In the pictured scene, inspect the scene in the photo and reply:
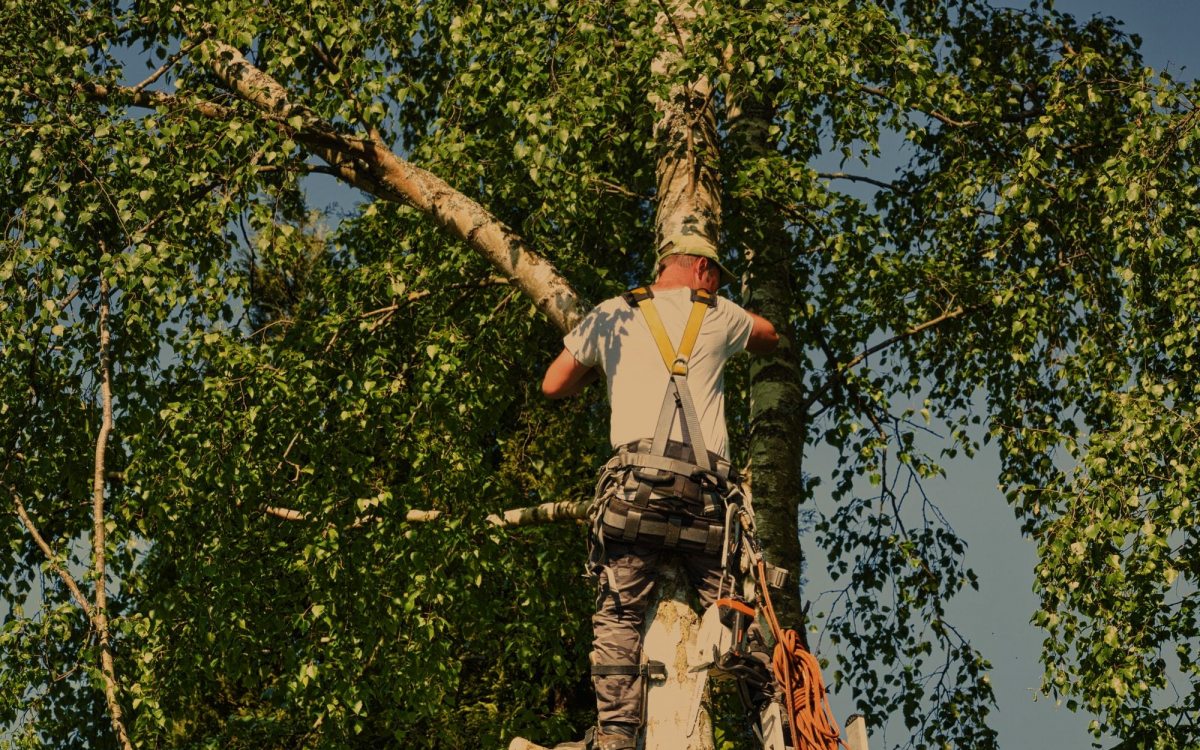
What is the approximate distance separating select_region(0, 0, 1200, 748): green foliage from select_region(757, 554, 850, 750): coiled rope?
2.12 meters

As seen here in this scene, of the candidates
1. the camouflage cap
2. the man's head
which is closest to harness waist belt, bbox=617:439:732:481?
the man's head

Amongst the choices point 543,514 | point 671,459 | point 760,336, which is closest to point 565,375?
point 671,459

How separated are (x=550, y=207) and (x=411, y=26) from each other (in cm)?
→ 140

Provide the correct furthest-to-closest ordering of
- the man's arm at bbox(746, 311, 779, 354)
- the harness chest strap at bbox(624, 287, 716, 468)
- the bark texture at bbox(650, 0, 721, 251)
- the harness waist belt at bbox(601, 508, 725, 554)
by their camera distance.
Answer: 1. the bark texture at bbox(650, 0, 721, 251)
2. the man's arm at bbox(746, 311, 779, 354)
3. the harness chest strap at bbox(624, 287, 716, 468)
4. the harness waist belt at bbox(601, 508, 725, 554)

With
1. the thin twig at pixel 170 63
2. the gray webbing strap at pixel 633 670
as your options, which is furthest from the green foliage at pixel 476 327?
the gray webbing strap at pixel 633 670

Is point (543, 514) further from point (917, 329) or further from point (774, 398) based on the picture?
point (917, 329)

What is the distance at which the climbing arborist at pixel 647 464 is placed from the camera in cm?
571

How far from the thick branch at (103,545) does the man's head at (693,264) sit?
330cm

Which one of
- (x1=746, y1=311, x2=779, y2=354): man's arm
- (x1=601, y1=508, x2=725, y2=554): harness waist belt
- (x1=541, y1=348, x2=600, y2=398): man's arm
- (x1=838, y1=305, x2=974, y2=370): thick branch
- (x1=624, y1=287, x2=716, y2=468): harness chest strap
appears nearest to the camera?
(x1=601, y1=508, x2=725, y2=554): harness waist belt

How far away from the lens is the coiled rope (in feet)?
18.7

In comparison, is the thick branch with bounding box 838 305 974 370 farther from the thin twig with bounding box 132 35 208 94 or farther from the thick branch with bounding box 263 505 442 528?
the thin twig with bounding box 132 35 208 94

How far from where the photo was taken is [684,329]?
6027mm

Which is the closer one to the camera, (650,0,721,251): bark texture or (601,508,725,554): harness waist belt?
(601,508,725,554): harness waist belt

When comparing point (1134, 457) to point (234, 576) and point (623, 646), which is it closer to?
point (623, 646)
